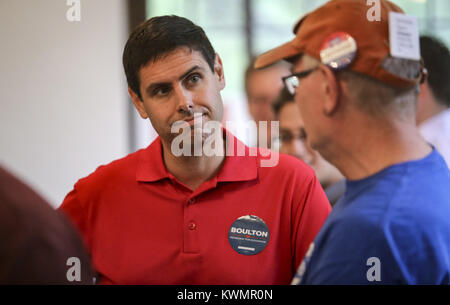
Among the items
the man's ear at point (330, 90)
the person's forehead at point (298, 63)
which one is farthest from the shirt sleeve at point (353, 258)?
the person's forehead at point (298, 63)

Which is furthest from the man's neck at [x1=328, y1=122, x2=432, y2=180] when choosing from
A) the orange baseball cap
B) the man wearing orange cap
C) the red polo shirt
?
the red polo shirt

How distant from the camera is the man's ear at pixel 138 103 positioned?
1468mm

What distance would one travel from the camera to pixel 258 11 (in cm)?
166

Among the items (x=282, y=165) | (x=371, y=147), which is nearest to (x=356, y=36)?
(x=371, y=147)

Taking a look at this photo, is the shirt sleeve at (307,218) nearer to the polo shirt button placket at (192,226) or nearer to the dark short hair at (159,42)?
the polo shirt button placket at (192,226)

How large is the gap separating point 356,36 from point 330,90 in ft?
0.44

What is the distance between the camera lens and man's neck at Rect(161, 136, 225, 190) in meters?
1.43

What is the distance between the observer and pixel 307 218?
4.45 ft

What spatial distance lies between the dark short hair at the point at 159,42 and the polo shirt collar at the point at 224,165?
177 mm

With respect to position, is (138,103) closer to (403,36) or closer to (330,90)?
(330,90)

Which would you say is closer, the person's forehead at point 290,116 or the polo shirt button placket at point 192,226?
the polo shirt button placket at point 192,226

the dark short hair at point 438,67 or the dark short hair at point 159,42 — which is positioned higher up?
the dark short hair at point 159,42

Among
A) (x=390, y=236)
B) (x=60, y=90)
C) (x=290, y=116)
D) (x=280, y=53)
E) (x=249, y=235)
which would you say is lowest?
(x=249, y=235)
